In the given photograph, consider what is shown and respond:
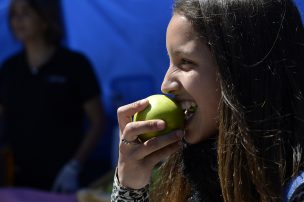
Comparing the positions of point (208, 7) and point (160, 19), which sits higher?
point (208, 7)

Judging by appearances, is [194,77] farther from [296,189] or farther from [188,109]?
[296,189]

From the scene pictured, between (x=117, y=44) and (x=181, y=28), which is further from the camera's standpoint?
(x=117, y=44)

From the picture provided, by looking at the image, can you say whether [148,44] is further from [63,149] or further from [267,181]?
[267,181]

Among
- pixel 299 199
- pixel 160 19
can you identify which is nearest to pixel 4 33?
pixel 160 19

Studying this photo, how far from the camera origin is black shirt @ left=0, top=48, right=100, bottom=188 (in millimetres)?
3619

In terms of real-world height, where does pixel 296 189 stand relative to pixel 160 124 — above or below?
below

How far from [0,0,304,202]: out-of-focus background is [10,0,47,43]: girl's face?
412 mm

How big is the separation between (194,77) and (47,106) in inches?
95.0

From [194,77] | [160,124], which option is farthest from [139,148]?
[194,77]

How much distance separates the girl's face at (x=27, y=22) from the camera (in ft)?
12.4

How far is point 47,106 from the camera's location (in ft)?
11.8

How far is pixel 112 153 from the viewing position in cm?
393

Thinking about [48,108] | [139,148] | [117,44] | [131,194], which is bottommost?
[48,108]

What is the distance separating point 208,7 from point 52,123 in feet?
8.04
